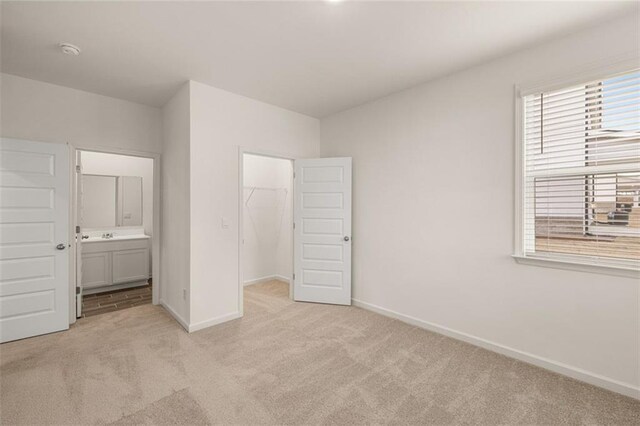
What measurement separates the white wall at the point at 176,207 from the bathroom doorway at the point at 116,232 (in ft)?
0.86

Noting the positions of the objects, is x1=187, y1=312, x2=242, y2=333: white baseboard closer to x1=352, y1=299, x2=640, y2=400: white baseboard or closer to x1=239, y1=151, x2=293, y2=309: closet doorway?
x1=239, y1=151, x2=293, y2=309: closet doorway

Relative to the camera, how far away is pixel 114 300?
4.16m

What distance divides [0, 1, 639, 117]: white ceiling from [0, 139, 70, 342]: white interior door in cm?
91

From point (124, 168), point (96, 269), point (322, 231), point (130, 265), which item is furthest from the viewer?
point (124, 168)

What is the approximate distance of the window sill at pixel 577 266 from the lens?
2035mm

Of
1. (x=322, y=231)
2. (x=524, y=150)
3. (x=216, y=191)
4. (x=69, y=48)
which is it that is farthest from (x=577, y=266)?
(x=69, y=48)

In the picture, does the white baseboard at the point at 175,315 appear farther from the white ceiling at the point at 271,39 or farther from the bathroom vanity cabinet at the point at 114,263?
the white ceiling at the point at 271,39

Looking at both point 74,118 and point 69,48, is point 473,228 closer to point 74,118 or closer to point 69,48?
point 69,48

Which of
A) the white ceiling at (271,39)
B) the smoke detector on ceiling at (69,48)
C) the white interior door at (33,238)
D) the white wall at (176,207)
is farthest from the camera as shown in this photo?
the white wall at (176,207)

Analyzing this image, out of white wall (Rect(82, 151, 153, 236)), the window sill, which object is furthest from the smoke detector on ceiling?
the window sill

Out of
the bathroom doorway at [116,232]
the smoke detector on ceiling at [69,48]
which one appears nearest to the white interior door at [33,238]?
the bathroom doorway at [116,232]

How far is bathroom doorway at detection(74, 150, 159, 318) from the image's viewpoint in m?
4.22

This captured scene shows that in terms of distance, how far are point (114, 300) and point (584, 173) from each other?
225 inches

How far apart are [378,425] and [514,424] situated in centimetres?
86
